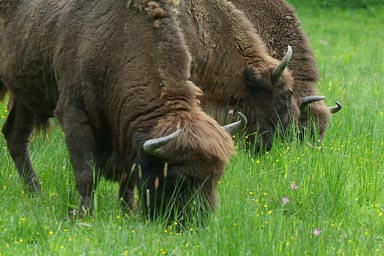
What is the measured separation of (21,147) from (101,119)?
1603mm

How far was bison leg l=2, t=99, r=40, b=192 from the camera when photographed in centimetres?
796

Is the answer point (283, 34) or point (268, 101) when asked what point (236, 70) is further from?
point (283, 34)

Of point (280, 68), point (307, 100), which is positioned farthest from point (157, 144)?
point (307, 100)

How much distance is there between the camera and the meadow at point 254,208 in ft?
17.5

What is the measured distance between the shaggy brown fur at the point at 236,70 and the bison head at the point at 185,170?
10.3 ft

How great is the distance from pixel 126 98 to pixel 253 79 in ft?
9.92

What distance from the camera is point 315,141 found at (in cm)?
846

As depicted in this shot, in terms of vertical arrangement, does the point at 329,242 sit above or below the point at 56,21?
below

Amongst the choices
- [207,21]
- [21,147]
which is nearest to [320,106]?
[207,21]

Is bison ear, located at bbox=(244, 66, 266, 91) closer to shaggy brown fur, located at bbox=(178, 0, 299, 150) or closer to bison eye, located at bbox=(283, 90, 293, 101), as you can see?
shaggy brown fur, located at bbox=(178, 0, 299, 150)

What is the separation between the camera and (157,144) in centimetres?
589

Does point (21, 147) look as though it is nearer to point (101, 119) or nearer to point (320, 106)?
point (101, 119)

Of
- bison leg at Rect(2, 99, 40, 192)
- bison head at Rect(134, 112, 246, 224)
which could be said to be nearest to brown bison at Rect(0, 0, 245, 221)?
bison head at Rect(134, 112, 246, 224)

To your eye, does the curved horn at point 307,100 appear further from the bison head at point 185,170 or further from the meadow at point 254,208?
the bison head at point 185,170
